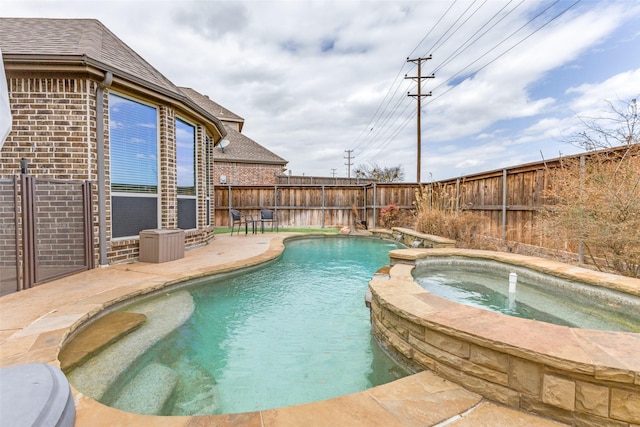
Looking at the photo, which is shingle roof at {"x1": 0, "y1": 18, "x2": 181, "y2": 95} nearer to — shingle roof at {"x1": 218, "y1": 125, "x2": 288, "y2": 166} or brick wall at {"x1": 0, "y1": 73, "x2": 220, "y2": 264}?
brick wall at {"x1": 0, "y1": 73, "x2": 220, "y2": 264}

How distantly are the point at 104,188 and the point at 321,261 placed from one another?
4.15 meters

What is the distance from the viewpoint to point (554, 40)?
6.84 meters

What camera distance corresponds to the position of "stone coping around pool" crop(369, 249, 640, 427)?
1340 millimetres

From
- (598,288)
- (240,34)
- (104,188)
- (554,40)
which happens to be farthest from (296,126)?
(598,288)

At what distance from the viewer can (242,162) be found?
18047 millimetres

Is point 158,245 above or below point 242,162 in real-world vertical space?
below

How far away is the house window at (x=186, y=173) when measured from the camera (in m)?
6.27

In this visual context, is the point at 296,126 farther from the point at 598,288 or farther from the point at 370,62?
the point at 598,288

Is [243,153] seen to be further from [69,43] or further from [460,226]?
[460,226]

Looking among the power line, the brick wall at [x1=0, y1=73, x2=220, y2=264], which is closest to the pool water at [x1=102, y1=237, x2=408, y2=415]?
the brick wall at [x1=0, y1=73, x2=220, y2=264]

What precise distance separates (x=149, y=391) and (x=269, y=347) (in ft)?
3.20

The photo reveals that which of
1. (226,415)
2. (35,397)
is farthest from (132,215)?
(226,415)

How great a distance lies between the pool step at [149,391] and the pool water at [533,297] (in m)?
2.94

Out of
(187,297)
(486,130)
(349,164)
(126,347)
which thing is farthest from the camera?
(349,164)
